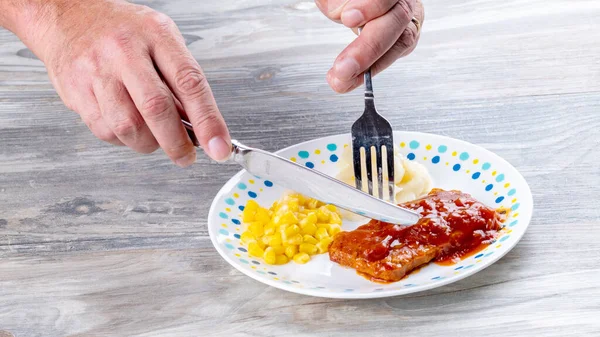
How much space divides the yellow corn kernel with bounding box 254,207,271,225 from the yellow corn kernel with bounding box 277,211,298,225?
0.06 m

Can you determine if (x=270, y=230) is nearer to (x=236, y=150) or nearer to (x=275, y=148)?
(x=236, y=150)

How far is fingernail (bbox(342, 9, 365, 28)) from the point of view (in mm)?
2035

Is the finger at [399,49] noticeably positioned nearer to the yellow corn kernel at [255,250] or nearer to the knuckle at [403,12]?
the knuckle at [403,12]

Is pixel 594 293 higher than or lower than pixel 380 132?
lower

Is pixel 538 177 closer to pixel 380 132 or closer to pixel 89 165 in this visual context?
pixel 380 132

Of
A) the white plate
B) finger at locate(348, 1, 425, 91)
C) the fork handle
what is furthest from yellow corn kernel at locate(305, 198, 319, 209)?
finger at locate(348, 1, 425, 91)

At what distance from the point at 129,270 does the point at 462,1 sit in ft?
7.65

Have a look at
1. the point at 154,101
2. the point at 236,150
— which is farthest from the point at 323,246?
the point at 154,101

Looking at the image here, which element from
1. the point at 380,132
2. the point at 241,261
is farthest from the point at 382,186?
the point at 241,261

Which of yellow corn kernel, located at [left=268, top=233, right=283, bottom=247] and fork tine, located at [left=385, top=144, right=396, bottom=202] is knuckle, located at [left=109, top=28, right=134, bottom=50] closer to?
yellow corn kernel, located at [left=268, top=233, right=283, bottom=247]

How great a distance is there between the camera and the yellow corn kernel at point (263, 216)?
207cm

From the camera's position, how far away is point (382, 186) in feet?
6.84

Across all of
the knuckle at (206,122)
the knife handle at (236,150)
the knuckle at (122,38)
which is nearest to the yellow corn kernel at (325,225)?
the knife handle at (236,150)

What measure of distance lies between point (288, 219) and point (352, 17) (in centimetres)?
57
